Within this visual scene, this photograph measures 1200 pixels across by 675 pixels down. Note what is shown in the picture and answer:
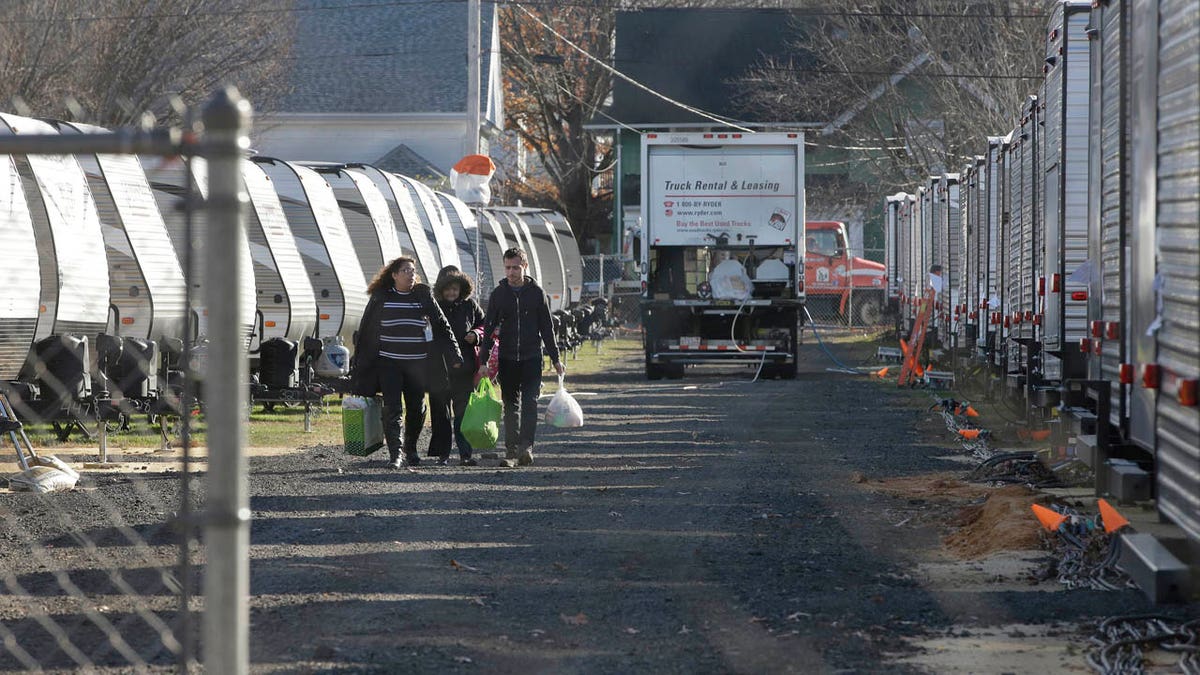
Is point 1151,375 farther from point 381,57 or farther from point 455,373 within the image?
point 381,57

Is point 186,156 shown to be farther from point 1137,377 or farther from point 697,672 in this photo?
point 1137,377

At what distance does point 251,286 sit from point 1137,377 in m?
10.6

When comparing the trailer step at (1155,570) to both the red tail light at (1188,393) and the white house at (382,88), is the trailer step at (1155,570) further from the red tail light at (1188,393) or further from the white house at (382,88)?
the white house at (382,88)

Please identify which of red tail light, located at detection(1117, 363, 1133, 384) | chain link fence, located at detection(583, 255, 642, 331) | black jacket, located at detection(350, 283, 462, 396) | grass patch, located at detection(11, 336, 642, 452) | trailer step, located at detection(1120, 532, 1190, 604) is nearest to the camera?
trailer step, located at detection(1120, 532, 1190, 604)

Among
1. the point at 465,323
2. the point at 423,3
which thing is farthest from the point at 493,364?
the point at 423,3

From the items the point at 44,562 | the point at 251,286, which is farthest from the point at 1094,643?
the point at 251,286

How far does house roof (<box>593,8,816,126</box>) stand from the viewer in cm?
5200

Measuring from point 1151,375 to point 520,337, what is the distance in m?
7.14

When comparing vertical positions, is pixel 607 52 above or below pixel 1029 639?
above

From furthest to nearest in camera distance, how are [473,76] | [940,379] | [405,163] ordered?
[405,163]
[473,76]
[940,379]

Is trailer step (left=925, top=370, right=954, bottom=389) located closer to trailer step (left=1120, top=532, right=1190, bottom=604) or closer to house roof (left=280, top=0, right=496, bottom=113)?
trailer step (left=1120, top=532, right=1190, bottom=604)

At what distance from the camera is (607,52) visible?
5469 cm

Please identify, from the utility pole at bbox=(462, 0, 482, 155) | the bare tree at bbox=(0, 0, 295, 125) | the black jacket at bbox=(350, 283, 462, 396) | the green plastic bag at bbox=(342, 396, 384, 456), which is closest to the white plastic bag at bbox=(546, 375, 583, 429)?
the black jacket at bbox=(350, 283, 462, 396)

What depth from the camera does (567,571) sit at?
859 cm
